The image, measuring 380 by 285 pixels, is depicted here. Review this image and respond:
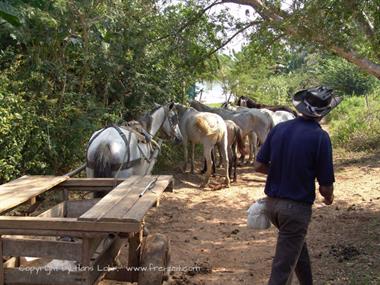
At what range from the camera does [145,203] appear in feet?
11.0

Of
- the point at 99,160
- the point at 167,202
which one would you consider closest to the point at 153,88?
the point at 167,202

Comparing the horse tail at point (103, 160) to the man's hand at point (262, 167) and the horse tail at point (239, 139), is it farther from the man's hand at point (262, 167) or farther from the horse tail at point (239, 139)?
the horse tail at point (239, 139)

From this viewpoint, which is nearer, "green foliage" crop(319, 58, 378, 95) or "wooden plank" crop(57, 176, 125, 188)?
"wooden plank" crop(57, 176, 125, 188)

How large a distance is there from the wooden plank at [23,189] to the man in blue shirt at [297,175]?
2.00 meters

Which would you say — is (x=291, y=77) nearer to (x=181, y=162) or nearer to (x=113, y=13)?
(x=181, y=162)

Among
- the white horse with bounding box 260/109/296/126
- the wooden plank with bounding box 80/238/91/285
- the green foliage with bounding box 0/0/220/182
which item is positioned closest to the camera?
the wooden plank with bounding box 80/238/91/285

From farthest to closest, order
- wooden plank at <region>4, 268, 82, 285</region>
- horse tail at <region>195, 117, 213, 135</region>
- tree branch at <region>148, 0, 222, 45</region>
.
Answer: horse tail at <region>195, 117, 213, 135</region>
tree branch at <region>148, 0, 222, 45</region>
wooden plank at <region>4, 268, 82, 285</region>

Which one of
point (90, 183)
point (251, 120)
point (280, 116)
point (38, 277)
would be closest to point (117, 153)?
point (90, 183)

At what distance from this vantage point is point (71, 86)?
807cm

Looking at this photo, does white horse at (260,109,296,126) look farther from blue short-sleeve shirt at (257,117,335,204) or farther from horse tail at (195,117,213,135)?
blue short-sleeve shirt at (257,117,335,204)

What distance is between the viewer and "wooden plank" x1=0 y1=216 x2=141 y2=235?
285 centimetres

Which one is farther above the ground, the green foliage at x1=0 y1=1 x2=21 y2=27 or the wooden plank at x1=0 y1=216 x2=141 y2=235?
the green foliage at x1=0 y1=1 x2=21 y2=27

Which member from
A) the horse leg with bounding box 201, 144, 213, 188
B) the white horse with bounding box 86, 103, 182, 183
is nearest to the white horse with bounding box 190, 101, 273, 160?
the horse leg with bounding box 201, 144, 213, 188

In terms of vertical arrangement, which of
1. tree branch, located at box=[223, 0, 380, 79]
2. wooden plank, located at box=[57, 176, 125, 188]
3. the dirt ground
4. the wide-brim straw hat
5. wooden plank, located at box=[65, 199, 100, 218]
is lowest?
the dirt ground
